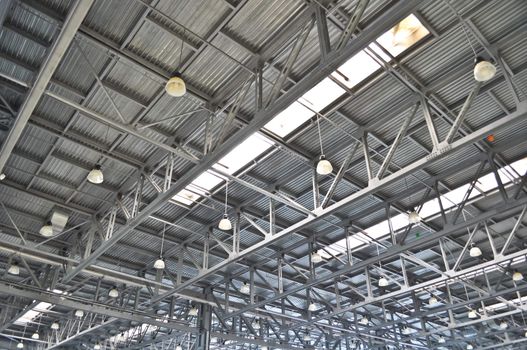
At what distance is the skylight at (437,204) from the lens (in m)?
17.3

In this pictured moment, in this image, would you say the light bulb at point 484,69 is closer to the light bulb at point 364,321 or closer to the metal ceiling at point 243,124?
the metal ceiling at point 243,124

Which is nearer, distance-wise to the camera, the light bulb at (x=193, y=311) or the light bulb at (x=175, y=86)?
the light bulb at (x=175, y=86)

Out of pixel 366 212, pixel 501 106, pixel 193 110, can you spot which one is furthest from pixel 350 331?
pixel 193 110

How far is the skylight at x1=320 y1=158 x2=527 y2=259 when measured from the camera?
17319 millimetres

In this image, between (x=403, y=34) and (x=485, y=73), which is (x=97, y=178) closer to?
(x=403, y=34)

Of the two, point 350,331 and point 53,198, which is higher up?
point 53,198

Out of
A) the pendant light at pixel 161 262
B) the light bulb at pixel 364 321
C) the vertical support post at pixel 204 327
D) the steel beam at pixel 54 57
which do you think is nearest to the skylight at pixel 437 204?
the vertical support post at pixel 204 327

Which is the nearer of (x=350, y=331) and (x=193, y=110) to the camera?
(x=193, y=110)

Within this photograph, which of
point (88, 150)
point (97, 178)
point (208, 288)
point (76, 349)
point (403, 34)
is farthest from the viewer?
point (76, 349)

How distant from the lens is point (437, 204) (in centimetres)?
1983

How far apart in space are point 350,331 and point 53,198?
77.0 ft

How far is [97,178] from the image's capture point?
13266 millimetres

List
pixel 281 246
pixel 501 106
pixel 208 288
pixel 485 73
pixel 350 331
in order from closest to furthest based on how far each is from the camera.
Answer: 1. pixel 485 73
2. pixel 501 106
3. pixel 281 246
4. pixel 208 288
5. pixel 350 331

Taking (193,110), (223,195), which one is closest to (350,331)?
(223,195)
